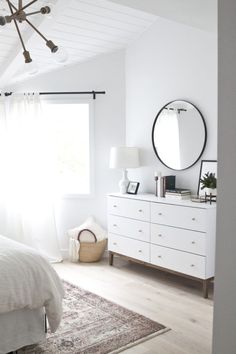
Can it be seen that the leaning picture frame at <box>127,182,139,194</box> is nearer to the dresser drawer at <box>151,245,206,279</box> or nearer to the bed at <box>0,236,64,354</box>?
the dresser drawer at <box>151,245,206,279</box>

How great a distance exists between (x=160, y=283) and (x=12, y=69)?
2.99 metres

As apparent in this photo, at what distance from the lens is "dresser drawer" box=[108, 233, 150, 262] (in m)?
4.00

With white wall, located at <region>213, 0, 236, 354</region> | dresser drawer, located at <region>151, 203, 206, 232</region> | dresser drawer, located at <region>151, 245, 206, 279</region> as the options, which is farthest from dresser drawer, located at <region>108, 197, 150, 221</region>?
white wall, located at <region>213, 0, 236, 354</region>

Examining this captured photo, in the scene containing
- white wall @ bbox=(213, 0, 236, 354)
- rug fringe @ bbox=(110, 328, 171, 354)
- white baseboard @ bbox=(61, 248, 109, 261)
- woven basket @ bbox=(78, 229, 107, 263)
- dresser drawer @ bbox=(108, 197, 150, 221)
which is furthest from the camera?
white baseboard @ bbox=(61, 248, 109, 261)

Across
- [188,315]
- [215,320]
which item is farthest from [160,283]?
[215,320]

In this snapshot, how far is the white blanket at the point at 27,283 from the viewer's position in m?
2.24

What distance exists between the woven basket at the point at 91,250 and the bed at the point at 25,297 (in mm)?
1983

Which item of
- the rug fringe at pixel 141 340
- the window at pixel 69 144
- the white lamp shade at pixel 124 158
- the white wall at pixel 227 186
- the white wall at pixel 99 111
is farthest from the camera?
the window at pixel 69 144

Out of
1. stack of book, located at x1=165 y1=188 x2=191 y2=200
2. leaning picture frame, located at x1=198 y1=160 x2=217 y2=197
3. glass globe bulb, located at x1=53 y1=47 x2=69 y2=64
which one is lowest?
stack of book, located at x1=165 y1=188 x2=191 y2=200

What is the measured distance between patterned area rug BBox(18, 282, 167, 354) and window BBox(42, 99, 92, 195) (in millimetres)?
1940

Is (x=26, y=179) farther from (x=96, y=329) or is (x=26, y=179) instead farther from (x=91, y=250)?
(x=96, y=329)

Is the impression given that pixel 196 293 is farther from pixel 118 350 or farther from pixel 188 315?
pixel 118 350

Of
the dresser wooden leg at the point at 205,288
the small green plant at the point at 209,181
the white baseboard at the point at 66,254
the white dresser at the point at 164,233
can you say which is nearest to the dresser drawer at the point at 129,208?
the white dresser at the point at 164,233

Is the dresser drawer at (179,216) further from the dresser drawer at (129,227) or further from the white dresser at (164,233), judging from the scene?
the dresser drawer at (129,227)
